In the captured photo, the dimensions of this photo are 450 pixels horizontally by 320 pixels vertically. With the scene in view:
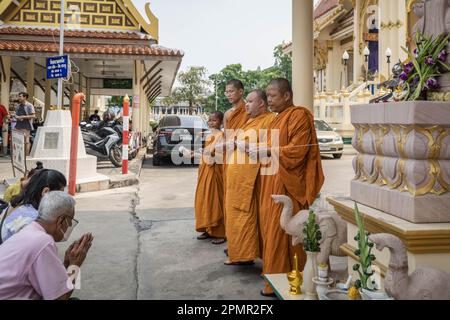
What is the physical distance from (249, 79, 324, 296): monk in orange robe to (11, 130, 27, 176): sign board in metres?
4.86

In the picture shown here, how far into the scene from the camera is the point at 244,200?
3865 mm

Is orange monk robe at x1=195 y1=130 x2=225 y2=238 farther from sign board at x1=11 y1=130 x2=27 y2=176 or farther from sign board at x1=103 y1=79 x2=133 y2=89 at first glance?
sign board at x1=103 y1=79 x2=133 y2=89

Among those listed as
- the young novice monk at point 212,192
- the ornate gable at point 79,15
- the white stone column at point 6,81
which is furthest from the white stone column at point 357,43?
the young novice monk at point 212,192

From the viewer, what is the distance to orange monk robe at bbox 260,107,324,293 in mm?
3359

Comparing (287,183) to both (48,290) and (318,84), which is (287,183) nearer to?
(48,290)

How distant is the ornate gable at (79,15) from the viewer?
44.9 ft

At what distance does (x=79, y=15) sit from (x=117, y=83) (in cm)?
614

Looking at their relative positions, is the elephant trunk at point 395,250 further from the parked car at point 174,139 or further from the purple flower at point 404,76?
the parked car at point 174,139

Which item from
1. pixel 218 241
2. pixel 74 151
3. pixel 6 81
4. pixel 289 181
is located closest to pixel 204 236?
pixel 218 241

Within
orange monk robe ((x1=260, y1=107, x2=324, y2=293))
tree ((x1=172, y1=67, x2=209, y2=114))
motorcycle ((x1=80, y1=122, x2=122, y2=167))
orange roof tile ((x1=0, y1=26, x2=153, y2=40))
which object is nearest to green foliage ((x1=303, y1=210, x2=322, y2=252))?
orange monk robe ((x1=260, y1=107, x2=324, y2=293))

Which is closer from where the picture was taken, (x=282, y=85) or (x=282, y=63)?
(x=282, y=85)

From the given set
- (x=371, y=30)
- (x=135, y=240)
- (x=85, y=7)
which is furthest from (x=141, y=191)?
(x=371, y=30)

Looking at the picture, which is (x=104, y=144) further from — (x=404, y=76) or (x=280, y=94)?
(x=404, y=76)
